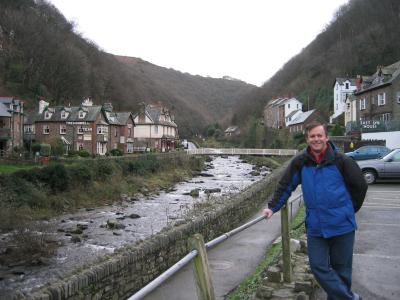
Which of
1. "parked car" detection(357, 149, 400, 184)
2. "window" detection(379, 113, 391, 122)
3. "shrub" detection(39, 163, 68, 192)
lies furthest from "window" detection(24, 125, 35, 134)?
"parked car" detection(357, 149, 400, 184)

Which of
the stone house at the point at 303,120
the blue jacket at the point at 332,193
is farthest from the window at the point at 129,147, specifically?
the blue jacket at the point at 332,193

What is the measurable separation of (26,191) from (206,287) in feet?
92.0

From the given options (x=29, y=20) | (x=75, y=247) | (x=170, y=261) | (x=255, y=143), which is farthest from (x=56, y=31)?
(x=170, y=261)

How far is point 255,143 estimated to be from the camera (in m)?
97.4

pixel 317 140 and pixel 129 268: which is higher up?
pixel 317 140

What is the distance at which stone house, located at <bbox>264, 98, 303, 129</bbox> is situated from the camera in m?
103

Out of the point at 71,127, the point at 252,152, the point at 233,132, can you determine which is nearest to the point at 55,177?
the point at 71,127

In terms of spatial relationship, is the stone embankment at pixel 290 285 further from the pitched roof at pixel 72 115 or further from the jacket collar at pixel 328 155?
the pitched roof at pixel 72 115

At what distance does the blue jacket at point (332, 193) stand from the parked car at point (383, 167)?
Answer: 55.6 ft

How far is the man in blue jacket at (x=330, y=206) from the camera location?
4.70m

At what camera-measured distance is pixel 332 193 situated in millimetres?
4688

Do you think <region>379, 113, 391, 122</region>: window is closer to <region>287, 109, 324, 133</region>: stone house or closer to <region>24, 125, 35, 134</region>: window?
<region>287, 109, 324, 133</region>: stone house

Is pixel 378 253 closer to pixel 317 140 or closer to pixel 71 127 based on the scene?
pixel 317 140

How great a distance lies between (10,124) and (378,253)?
51.8 metres
